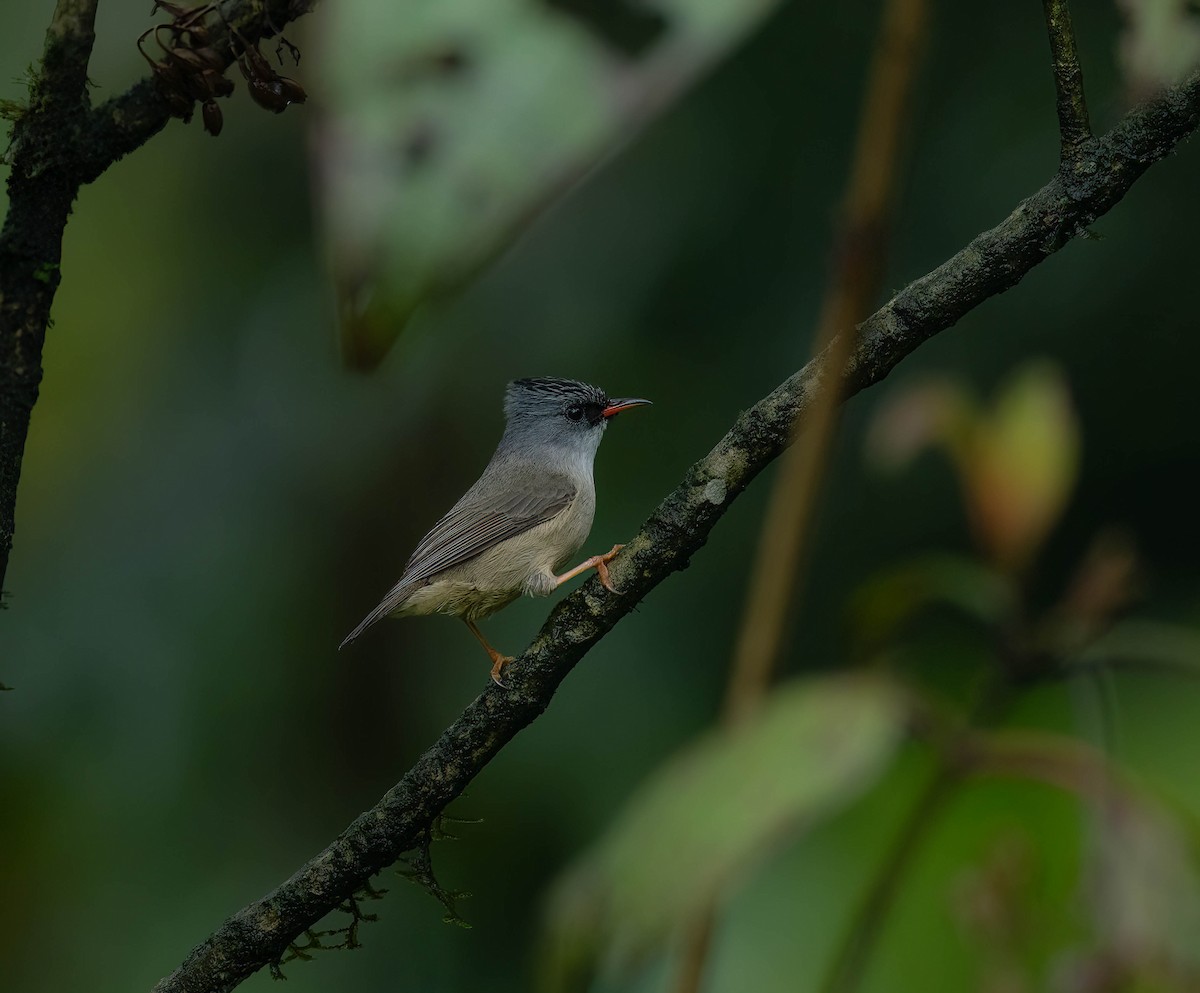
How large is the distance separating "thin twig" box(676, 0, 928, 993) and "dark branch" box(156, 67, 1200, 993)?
361mm

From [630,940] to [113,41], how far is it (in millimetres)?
4520

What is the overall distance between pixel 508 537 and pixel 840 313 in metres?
2.62

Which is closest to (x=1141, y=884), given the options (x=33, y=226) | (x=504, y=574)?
(x=33, y=226)

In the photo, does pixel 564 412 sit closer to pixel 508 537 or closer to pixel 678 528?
pixel 508 537

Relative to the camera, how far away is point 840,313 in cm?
106

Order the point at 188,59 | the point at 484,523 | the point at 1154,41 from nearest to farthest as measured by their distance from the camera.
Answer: the point at 1154,41 < the point at 188,59 < the point at 484,523

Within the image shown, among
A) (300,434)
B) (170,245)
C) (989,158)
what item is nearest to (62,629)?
(300,434)

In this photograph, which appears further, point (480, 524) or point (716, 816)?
point (480, 524)

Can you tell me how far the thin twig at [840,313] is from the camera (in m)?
1.04

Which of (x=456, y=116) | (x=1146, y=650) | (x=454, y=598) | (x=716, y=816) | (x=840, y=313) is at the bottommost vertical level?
(x=1146, y=650)

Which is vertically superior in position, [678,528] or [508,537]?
[678,528]

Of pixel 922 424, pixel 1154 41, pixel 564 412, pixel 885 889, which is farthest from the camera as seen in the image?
pixel 564 412

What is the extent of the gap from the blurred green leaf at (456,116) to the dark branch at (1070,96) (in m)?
0.65

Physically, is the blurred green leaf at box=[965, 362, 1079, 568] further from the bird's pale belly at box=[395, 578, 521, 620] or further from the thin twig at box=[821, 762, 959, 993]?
the bird's pale belly at box=[395, 578, 521, 620]
